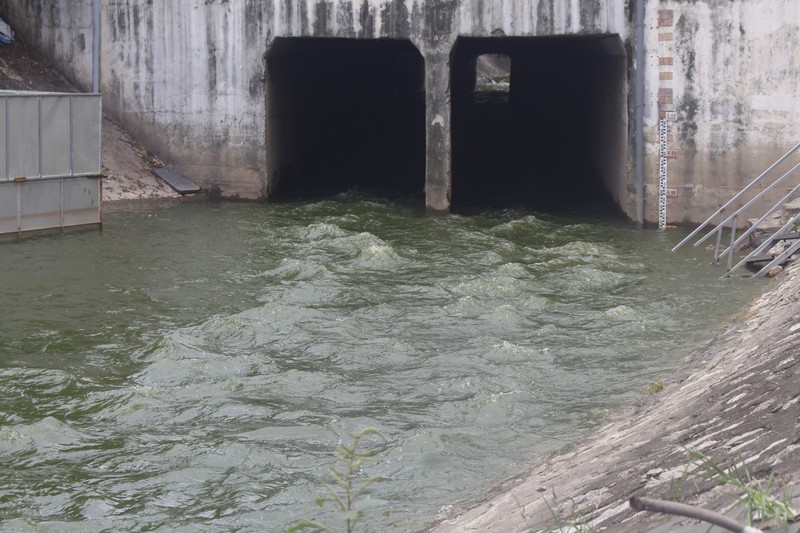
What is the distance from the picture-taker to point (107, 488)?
943cm

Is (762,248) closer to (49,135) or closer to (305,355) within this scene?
(305,355)

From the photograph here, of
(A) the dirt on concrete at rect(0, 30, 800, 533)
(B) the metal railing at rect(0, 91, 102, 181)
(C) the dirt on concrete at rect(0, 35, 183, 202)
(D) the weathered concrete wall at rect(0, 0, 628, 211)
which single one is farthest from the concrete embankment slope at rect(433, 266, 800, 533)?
(C) the dirt on concrete at rect(0, 35, 183, 202)

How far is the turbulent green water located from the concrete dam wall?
6.75ft

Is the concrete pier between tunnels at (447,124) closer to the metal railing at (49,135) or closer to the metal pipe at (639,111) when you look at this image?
the metal pipe at (639,111)

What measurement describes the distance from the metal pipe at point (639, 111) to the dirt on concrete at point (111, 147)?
936 cm

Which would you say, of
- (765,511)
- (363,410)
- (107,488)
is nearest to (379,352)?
(363,410)

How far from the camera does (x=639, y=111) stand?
2077 centimetres

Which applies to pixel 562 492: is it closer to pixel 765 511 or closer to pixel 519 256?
pixel 765 511

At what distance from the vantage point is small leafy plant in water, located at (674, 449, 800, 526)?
489 centimetres

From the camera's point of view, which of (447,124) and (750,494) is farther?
(447,124)

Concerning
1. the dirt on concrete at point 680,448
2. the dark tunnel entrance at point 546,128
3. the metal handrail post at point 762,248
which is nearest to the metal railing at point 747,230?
the metal handrail post at point 762,248

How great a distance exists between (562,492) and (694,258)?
37.2ft

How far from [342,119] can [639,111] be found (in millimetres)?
11736

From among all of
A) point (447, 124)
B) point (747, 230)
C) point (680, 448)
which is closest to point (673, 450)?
point (680, 448)
